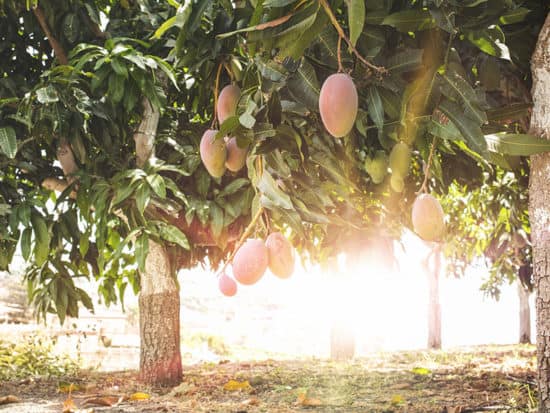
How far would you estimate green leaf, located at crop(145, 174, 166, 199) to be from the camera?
247 cm

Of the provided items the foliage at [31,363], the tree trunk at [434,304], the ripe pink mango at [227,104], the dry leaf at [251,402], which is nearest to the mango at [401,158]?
the ripe pink mango at [227,104]

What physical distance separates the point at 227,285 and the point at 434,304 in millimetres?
7582

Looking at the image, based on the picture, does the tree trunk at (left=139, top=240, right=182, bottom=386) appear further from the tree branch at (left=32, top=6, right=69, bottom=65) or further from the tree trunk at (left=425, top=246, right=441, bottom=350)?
the tree trunk at (left=425, top=246, right=441, bottom=350)

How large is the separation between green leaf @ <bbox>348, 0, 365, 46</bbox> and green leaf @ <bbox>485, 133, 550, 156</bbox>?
512 mm

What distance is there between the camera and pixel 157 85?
2621 mm

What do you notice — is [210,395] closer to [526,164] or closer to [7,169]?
[7,169]

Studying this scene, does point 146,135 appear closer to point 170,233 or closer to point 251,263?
point 170,233

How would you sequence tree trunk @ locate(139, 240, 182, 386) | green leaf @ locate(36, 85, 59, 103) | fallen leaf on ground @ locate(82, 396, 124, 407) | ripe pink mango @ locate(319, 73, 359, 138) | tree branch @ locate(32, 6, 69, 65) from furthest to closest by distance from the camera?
tree trunk @ locate(139, 240, 182, 386) < tree branch @ locate(32, 6, 69, 65) < fallen leaf on ground @ locate(82, 396, 124, 407) < green leaf @ locate(36, 85, 59, 103) < ripe pink mango @ locate(319, 73, 359, 138)

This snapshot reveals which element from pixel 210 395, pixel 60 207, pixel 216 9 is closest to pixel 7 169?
pixel 60 207

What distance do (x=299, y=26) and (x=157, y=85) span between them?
1627 millimetres

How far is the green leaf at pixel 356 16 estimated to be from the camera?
3.28ft

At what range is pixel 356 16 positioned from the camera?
101 cm

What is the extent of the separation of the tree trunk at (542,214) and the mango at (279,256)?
0.72 metres

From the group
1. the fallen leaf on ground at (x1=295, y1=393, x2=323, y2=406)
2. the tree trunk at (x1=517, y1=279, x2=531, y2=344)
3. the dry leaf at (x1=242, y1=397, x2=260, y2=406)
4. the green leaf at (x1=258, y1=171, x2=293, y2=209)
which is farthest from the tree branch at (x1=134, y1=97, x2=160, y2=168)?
the tree trunk at (x1=517, y1=279, x2=531, y2=344)
